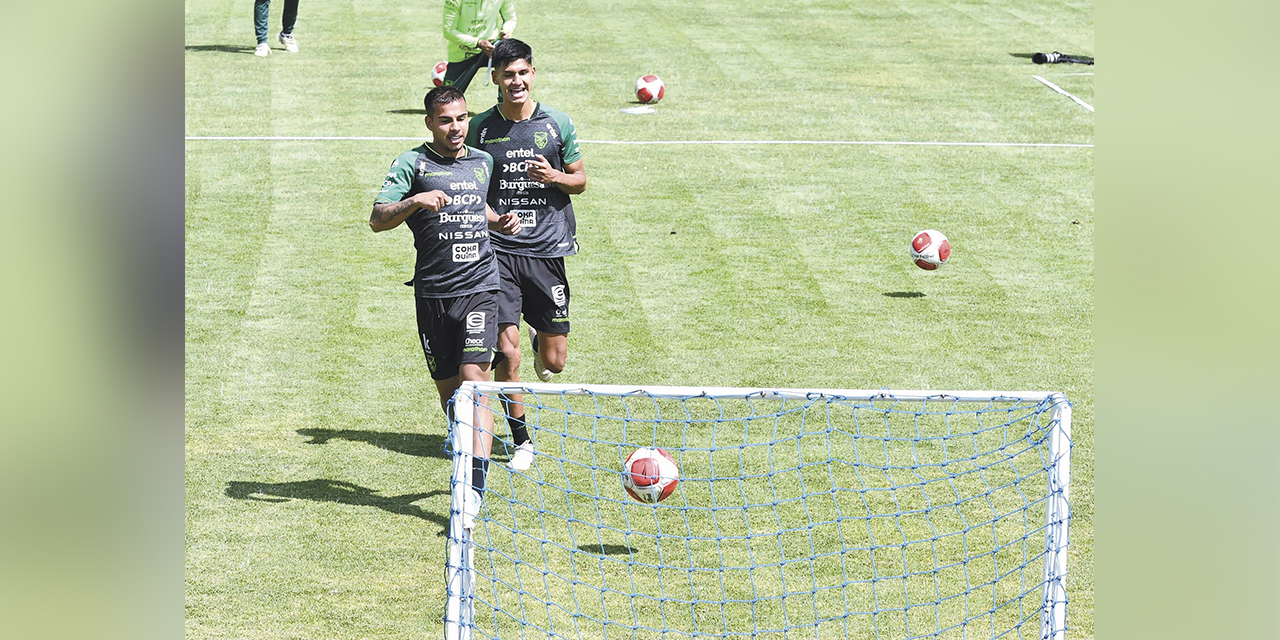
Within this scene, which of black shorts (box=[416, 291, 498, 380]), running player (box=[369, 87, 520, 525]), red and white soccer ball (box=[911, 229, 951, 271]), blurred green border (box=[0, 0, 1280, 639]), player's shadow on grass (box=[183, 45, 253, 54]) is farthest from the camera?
player's shadow on grass (box=[183, 45, 253, 54])

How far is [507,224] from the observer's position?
25.9 feet

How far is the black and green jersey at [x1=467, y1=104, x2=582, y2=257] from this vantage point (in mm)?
8203

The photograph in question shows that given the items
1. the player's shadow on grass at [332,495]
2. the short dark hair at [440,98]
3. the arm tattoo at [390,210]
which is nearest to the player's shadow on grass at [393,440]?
the player's shadow on grass at [332,495]

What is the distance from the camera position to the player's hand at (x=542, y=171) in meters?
8.11

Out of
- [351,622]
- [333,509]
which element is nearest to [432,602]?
[351,622]

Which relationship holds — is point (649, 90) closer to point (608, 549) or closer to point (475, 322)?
point (475, 322)

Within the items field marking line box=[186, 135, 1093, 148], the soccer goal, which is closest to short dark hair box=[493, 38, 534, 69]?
the soccer goal

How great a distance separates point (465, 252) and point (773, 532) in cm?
229

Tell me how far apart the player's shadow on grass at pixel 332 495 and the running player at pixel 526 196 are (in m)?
0.66

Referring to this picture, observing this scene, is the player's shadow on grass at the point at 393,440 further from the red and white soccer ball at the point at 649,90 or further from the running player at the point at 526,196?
the red and white soccer ball at the point at 649,90

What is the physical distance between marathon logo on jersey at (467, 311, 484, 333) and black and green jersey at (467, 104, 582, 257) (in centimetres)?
91

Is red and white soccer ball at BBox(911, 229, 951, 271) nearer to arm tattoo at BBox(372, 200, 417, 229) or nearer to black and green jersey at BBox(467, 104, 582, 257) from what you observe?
black and green jersey at BBox(467, 104, 582, 257)

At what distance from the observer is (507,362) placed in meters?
8.31
